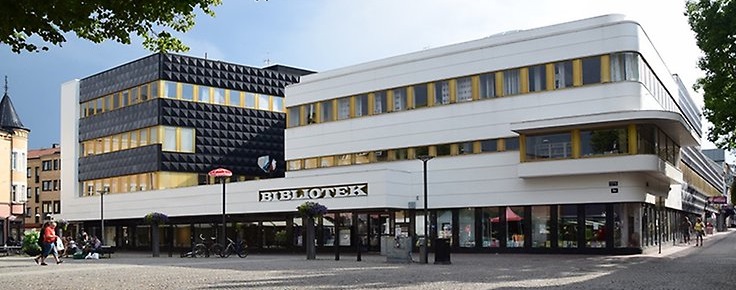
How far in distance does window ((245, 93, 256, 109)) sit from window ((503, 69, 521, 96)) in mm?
23583

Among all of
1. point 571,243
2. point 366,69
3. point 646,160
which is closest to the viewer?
point 646,160

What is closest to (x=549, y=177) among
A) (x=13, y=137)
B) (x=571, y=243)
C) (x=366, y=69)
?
(x=571, y=243)

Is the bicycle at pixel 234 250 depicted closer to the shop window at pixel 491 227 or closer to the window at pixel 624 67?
the shop window at pixel 491 227

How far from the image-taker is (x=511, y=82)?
3912cm

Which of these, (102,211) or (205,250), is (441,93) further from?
(102,211)

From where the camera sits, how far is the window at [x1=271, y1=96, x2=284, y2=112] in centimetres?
6027

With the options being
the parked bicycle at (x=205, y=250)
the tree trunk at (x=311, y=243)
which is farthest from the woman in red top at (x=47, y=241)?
the tree trunk at (x=311, y=243)

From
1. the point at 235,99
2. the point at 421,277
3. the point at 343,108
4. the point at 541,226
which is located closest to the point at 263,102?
the point at 235,99

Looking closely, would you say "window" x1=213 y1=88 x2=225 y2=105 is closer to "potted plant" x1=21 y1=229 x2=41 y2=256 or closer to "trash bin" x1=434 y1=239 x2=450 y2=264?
"potted plant" x1=21 y1=229 x2=41 y2=256

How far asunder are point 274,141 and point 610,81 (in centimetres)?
2973

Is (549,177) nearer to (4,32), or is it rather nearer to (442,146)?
(442,146)

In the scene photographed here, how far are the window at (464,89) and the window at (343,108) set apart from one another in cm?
722

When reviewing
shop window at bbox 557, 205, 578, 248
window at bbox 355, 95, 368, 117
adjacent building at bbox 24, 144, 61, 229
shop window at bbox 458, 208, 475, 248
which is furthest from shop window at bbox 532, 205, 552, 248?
adjacent building at bbox 24, 144, 61, 229

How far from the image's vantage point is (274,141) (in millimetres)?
60469
